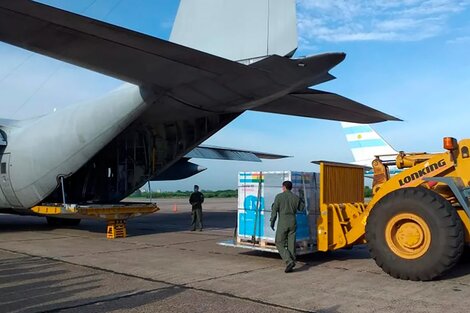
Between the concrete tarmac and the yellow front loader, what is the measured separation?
0.35m

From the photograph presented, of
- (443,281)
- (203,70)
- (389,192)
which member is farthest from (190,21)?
(443,281)

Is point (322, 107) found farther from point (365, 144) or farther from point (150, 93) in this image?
point (365, 144)

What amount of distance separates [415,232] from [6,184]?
40.5 feet

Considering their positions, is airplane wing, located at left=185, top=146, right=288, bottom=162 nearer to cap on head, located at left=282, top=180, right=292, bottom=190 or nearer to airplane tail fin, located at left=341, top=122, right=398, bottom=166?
airplane tail fin, located at left=341, top=122, right=398, bottom=166

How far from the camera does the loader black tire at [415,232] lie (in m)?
6.89

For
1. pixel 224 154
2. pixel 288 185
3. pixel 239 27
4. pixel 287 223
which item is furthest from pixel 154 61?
pixel 224 154

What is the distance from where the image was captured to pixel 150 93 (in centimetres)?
1121

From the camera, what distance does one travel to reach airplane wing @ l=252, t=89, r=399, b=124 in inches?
434

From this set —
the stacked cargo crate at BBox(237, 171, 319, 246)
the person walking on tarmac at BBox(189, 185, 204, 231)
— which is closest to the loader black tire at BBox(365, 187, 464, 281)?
the stacked cargo crate at BBox(237, 171, 319, 246)

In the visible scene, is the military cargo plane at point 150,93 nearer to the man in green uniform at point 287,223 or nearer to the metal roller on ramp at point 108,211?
the metal roller on ramp at point 108,211

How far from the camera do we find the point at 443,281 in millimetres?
7195

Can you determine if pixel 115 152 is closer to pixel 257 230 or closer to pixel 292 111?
pixel 292 111

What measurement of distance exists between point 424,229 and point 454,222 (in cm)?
45

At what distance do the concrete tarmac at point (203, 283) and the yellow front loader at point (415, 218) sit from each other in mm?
351
